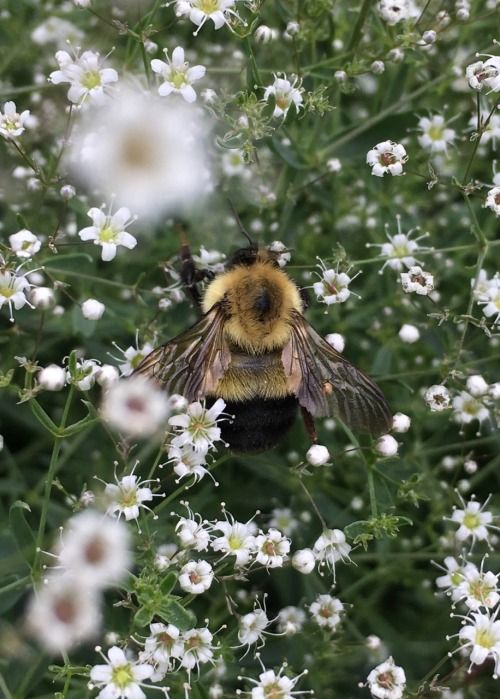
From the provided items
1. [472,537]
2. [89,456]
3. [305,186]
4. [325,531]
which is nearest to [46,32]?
[305,186]

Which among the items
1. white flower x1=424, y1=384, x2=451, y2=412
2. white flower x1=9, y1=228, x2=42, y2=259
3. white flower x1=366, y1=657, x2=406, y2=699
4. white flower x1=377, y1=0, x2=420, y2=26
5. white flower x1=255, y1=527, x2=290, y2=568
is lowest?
white flower x1=366, y1=657, x2=406, y2=699

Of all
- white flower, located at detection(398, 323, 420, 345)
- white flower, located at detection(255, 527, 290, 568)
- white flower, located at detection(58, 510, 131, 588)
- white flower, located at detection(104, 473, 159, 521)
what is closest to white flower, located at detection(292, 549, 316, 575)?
white flower, located at detection(255, 527, 290, 568)

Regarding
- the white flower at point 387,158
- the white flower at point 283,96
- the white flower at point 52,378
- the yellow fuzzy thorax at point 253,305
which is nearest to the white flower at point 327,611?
the yellow fuzzy thorax at point 253,305

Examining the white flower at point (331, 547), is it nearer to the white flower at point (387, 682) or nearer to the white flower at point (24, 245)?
the white flower at point (387, 682)

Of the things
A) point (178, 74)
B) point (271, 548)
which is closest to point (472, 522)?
point (271, 548)

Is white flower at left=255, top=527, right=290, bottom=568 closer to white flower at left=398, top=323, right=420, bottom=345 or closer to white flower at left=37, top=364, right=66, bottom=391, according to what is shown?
white flower at left=37, top=364, right=66, bottom=391

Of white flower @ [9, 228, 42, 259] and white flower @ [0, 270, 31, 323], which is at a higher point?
white flower @ [9, 228, 42, 259]
